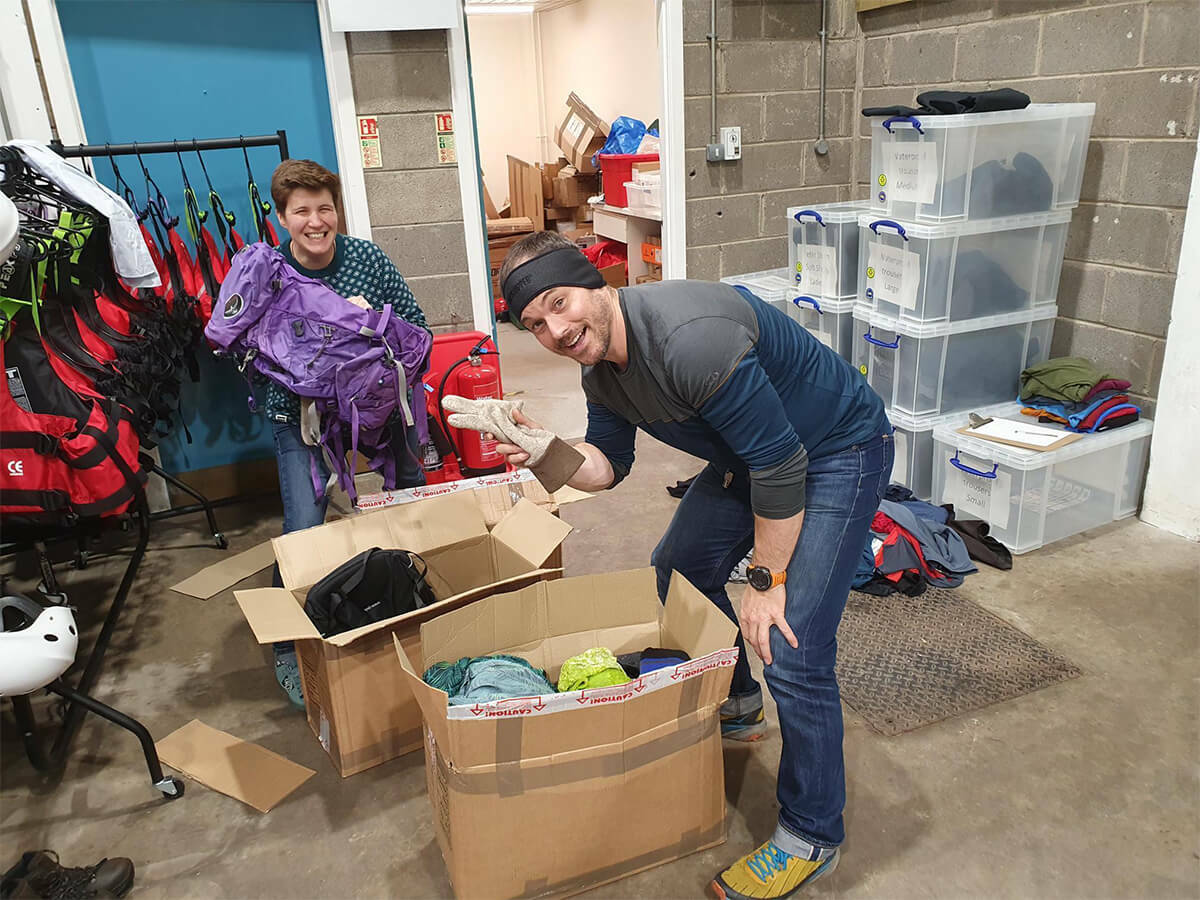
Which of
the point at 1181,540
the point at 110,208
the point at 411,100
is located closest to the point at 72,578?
the point at 110,208

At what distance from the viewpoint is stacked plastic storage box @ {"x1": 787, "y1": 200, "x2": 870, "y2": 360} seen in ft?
11.4

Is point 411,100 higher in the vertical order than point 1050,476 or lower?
higher

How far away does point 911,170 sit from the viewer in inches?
123

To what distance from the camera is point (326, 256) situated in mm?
2506

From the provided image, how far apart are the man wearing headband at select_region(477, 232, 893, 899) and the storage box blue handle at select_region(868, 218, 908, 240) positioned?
1638 millimetres

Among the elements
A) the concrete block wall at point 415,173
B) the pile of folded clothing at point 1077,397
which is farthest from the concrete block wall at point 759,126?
the pile of folded clothing at point 1077,397

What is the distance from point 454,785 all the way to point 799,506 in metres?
0.76

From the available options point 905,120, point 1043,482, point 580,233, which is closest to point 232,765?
point 1043,482

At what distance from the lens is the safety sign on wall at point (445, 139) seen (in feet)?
11.7

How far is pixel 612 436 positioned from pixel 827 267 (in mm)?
2071

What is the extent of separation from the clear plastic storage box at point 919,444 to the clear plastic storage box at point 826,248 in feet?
1.85

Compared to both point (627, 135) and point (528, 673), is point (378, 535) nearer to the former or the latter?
point (528, 673)

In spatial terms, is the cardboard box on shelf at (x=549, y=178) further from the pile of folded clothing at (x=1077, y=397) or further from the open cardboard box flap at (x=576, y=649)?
the open cardboard box flap at (x=576, y=649)

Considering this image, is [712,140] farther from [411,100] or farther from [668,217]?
[411,100]
